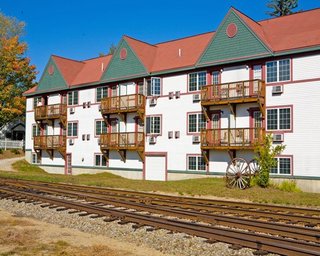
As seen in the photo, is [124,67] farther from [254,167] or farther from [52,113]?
[254,167]

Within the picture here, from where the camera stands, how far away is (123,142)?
3372 centimetres

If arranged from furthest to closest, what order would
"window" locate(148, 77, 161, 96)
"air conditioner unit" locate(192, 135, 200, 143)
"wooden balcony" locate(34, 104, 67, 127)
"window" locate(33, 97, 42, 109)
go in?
"window" locate(33, 97, 42, 109)
"wooden balcony" locate(34, 104, 67, 127)
"window" locate(148, 77, 161, 96)
"air conditioner unit" locate(192, 135, 200, 143)

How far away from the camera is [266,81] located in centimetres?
2619

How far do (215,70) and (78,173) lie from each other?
1780cm

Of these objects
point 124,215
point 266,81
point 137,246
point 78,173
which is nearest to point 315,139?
point 266,81

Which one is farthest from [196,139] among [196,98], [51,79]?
[51,79]

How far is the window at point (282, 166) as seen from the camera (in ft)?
81.9

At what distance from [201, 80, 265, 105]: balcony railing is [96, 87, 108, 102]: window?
11.5 meters

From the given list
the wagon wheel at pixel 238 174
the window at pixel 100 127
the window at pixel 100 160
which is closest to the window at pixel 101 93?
the window at pixel 100 127

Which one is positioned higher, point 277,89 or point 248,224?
point 277,89

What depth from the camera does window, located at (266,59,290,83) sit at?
25.5 meters

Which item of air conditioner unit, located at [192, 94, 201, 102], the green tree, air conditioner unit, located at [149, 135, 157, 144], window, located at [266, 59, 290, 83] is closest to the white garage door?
air conditioner unit, located at [149, 135, 157, 144]

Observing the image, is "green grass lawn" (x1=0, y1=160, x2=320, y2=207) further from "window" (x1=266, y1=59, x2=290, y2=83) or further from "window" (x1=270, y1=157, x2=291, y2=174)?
"window" (x1=266, y1=59, x2=290, y2=83)

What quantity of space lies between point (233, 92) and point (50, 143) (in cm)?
2207
